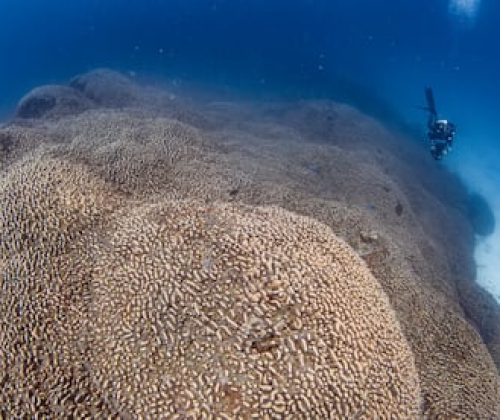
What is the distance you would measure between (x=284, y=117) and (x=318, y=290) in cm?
1224

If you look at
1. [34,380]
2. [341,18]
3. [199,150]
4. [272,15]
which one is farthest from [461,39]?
[34,380]

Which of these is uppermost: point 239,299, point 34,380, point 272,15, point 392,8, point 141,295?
point 392,8

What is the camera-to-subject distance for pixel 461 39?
204ft

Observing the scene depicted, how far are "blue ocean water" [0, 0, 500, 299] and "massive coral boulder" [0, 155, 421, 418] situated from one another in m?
17.1

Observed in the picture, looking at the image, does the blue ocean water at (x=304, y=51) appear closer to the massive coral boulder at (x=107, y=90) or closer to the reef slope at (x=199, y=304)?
the massive coral boulder at (x=107, y=90)

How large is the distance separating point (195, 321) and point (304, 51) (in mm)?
41358

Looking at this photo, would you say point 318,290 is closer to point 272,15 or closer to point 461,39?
point 272,15

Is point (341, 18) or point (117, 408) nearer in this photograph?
point (117, 408)

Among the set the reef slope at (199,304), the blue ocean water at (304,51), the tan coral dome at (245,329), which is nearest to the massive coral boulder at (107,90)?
the reef slope at (199,304)

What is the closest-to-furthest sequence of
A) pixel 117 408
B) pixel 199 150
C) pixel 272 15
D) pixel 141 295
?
pixel 117 408 < pixel 141 295 < pixel 199 150 < pixel 272 15

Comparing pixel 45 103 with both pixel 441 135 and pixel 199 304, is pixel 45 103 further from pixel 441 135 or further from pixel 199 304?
pixel 441 135

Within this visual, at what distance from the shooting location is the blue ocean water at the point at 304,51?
31.7 metres

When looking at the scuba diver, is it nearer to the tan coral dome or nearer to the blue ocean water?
the blue ocean water

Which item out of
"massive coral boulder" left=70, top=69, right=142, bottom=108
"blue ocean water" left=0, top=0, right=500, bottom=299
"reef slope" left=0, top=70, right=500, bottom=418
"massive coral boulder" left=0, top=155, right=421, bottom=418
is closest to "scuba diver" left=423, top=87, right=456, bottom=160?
"reef slope" left=0, top=70, right=500, bottom=418
